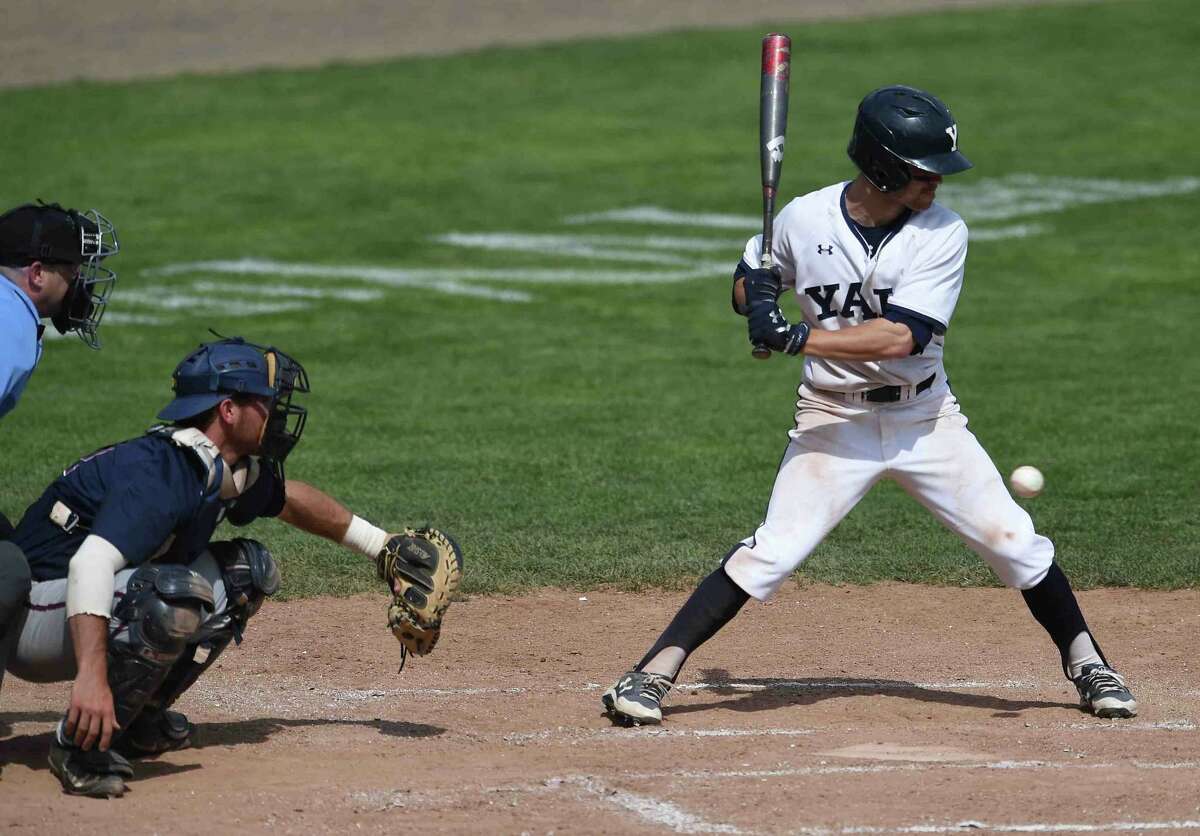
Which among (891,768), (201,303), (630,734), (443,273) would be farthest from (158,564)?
(443,273)

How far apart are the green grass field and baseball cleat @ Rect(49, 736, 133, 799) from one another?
285cm

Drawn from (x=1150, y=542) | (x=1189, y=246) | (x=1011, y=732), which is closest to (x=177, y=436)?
(x=1011, y=732)

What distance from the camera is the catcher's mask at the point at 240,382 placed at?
5.09 meters

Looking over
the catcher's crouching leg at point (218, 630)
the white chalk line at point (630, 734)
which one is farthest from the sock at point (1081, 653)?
the catcher's crouching leg at point (218, 630)

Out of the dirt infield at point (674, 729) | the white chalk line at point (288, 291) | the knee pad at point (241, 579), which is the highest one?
the knee pad at point (241, 579)

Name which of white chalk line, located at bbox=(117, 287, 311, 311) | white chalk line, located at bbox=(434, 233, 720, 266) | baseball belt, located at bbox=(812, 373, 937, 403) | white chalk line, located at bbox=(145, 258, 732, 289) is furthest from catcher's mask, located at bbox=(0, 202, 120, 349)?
white chalk line, located at bbox=(434, 233, 720, 266)

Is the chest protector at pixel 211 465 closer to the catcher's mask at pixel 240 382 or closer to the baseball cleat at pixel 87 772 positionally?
the catcher's mask at pixel 240 382

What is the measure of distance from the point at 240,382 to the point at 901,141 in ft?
7.20

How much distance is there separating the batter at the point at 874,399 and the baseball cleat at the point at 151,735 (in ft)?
4.52

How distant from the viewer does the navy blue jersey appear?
484 cm

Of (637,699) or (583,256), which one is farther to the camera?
(583,256)

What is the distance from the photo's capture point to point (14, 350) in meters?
5.17

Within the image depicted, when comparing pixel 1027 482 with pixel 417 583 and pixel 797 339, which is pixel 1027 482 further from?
pixel 417 583

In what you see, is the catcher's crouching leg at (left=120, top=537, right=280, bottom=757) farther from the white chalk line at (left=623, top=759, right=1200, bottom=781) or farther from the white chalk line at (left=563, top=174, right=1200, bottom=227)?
the white chalk line at (left=563, top=174, right=1200, bottom=227)
